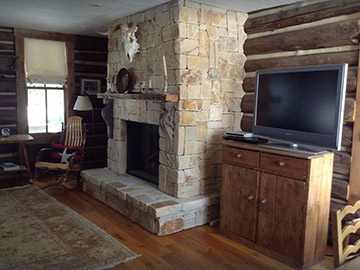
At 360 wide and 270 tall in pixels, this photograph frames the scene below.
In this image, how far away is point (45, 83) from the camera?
5.84 metres

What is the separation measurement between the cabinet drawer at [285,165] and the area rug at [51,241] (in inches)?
56.5

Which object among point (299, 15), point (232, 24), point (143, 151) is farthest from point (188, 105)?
point (299, 15)

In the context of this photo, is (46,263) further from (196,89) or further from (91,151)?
(91,151)

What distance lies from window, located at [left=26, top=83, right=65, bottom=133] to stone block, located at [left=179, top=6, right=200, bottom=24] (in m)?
3.28

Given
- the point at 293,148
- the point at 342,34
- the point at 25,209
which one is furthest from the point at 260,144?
the point at 25,209

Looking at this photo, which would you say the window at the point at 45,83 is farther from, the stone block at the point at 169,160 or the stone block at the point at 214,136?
the stone block at the point at 214,136

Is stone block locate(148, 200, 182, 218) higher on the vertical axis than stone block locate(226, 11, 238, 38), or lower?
lower

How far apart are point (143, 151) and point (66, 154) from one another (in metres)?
1.37

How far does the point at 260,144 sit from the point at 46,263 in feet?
7.05

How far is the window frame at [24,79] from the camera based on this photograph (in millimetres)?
5551

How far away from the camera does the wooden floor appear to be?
2.93 m

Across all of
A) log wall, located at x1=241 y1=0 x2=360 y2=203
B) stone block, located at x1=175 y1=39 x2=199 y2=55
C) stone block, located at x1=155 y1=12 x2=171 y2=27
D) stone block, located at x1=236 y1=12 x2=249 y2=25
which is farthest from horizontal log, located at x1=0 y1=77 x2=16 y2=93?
log wall, located at x1=241 y1=0 x2=360 y2=203

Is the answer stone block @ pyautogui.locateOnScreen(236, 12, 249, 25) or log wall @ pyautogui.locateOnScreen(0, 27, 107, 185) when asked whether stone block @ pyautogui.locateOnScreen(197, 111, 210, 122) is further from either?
log wall @ pyautogui.locateOnScreen(0, 27, 107, 185)

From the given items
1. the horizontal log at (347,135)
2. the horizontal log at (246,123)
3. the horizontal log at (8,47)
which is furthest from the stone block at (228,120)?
the horizontal log at (8,47)
